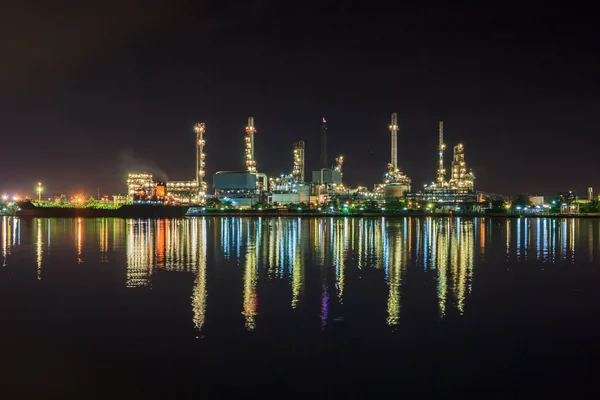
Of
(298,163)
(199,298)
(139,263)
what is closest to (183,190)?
(298,163)

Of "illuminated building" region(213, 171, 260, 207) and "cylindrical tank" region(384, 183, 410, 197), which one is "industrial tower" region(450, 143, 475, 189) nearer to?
"cylindrical tank" region(384, 183, 410, 197)

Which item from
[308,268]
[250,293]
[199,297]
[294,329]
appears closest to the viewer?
[294,329]

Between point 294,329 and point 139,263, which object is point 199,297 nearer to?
point 294,329

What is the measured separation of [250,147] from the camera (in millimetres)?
133000

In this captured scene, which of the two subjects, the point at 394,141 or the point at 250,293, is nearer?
the point at 250,293

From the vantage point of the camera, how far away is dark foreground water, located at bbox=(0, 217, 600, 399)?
24.3 feet

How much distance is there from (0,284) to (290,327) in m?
9.94

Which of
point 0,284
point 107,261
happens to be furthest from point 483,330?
point 107,261

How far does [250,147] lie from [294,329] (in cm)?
12476

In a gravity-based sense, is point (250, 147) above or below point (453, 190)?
above

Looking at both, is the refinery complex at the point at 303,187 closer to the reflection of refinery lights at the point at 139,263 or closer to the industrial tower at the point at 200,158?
the industrial tower at the point at 200,158

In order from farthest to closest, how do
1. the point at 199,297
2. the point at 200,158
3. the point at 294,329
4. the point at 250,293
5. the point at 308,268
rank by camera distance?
1. the point at 200,158
2. the point at 308,268
3. the point at 250,293
4. the point at 199,297
5. the point at 294,329

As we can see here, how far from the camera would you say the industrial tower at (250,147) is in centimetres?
12950

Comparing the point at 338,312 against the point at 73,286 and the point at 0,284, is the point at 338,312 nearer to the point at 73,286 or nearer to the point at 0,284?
the point at 73,286
